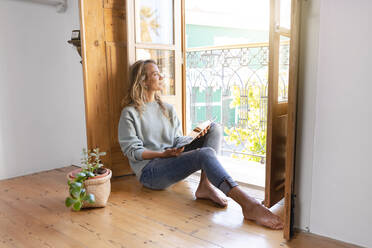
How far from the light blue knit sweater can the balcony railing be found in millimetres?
1235

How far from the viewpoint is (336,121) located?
5.49 feet

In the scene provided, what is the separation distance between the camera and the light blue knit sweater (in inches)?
96.7

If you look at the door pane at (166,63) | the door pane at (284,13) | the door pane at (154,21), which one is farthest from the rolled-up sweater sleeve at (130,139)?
the door pane at (284,13)

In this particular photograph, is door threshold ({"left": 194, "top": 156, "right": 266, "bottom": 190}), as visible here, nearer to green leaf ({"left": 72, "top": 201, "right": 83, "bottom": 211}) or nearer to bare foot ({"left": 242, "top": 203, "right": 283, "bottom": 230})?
bare foot ({"left": 242, "top": 203, "right": 283, "bottom": 230})

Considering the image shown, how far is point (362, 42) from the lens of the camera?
156cm

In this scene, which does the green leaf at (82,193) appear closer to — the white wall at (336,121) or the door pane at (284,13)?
the white wall at (336,121)

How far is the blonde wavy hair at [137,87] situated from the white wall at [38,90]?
0.70m

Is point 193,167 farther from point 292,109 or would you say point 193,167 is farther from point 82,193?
point 292,109

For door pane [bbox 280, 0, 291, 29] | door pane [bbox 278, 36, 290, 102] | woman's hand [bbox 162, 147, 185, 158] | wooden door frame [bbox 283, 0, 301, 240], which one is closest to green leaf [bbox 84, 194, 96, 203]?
woman's hand [bbox 162, 147, 185, 158]

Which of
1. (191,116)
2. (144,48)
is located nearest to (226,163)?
(191,116)

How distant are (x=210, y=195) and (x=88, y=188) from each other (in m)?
0.83

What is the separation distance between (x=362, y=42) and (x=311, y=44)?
25 cm

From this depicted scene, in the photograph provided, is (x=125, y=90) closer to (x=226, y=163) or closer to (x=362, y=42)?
(x=226, y=163)

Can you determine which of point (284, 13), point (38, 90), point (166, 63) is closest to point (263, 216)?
point (284, 13)
